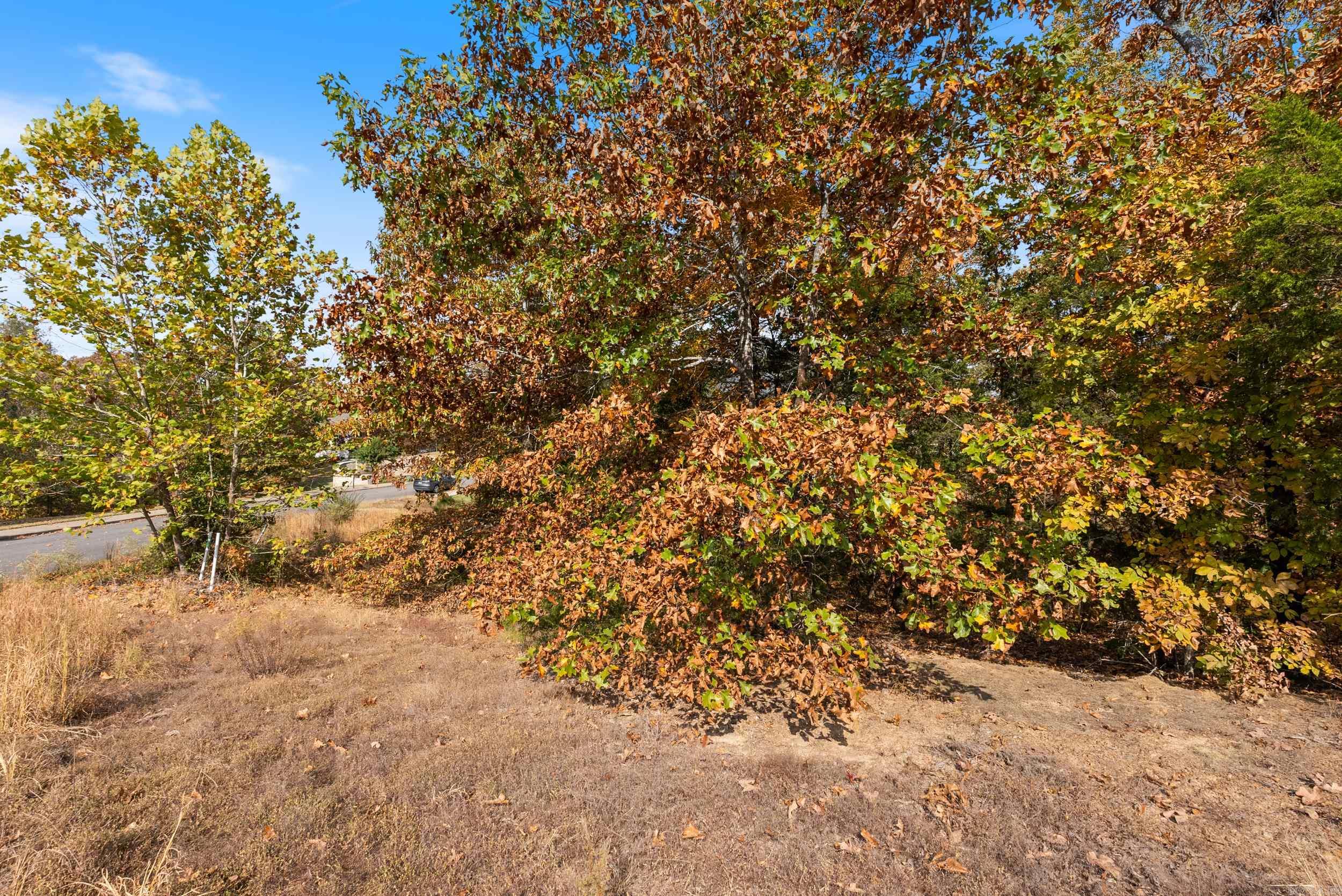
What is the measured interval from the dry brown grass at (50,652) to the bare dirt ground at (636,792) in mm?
339

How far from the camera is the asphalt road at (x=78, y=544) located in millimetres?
12891

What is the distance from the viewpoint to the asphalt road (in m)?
12.9

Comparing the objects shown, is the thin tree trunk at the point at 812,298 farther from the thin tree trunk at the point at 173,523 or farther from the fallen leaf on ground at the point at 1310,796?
the thin tree trunk at the point at 173,523

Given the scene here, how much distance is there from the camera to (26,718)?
4.80m

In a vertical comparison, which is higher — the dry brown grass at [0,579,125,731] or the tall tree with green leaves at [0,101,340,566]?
the tall tree with green leaves at [0,101,340,566]

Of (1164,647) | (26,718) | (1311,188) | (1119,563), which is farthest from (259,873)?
(1119,563)

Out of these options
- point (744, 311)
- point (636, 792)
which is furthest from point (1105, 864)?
point (744, 311)

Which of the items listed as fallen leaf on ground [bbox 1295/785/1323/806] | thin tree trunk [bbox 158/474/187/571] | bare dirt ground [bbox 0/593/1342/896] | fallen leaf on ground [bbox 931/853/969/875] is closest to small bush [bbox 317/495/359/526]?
thin tree trunk [bbox 158/474/187/571]

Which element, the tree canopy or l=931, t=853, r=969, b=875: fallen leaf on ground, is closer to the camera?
l=931, t=853, r=969, b=875: fallen leaf on ground

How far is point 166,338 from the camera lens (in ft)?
31.7

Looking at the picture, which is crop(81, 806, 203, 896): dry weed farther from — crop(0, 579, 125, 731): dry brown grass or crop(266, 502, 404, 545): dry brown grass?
crop(266, 502, 404, 545): dry brown grass

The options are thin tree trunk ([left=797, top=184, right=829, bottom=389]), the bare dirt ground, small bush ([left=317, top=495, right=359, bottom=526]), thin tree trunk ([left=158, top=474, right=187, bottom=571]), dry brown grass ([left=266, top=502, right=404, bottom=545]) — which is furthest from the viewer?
small bush ([left=317, top=495, right=359, bottom=526])

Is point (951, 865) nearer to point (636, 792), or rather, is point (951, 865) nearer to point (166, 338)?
point (636, 792)

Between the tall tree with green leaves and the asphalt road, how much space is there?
1550mm
